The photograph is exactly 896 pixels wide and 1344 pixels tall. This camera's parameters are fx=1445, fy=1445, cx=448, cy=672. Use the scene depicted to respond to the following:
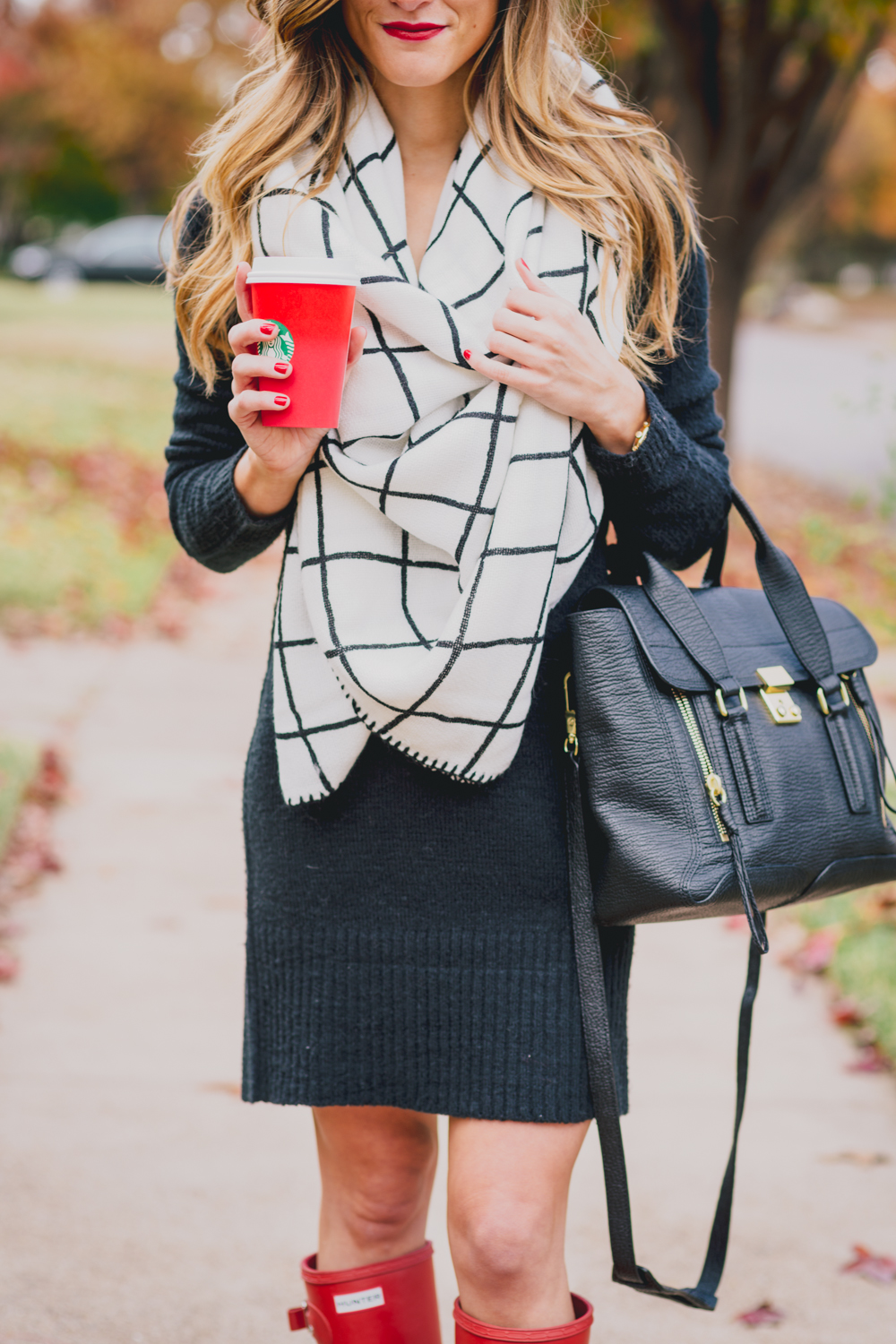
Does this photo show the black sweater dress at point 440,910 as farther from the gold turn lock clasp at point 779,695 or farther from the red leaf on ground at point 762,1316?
the red leaf on ground at point 762,1316

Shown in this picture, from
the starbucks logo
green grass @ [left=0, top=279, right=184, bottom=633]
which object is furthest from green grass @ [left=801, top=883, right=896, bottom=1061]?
green grass @ [left=0, top=279, right=184, bottom=633]

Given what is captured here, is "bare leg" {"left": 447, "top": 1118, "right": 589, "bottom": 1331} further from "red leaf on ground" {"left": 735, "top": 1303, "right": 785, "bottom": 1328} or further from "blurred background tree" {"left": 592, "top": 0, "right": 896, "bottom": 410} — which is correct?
"blurred background tree" {"left": 592, "top": 0, "right": 896, "bottom": 410}

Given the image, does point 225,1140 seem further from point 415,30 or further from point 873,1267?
point 415,30

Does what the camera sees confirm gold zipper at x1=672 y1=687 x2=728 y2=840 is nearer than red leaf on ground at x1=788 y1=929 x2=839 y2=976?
Yes

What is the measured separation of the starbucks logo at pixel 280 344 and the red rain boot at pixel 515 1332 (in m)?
1.16

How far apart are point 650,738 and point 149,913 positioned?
3.13m

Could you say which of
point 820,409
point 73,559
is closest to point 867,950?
point 73,559

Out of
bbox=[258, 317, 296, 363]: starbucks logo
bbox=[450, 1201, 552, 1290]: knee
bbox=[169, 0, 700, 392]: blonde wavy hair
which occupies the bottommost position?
bbox=[450, 1201, 552, 1290]: knee

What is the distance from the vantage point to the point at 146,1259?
9.50ft

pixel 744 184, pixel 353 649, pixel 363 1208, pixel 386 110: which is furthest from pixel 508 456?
pixel 744 184

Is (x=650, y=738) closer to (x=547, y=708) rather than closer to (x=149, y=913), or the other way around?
(x=547, y=708)

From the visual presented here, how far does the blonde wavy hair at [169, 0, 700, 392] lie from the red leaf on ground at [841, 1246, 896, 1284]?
1.97 metres

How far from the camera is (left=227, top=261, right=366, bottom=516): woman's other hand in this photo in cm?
167

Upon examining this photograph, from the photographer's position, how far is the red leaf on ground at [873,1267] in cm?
290
